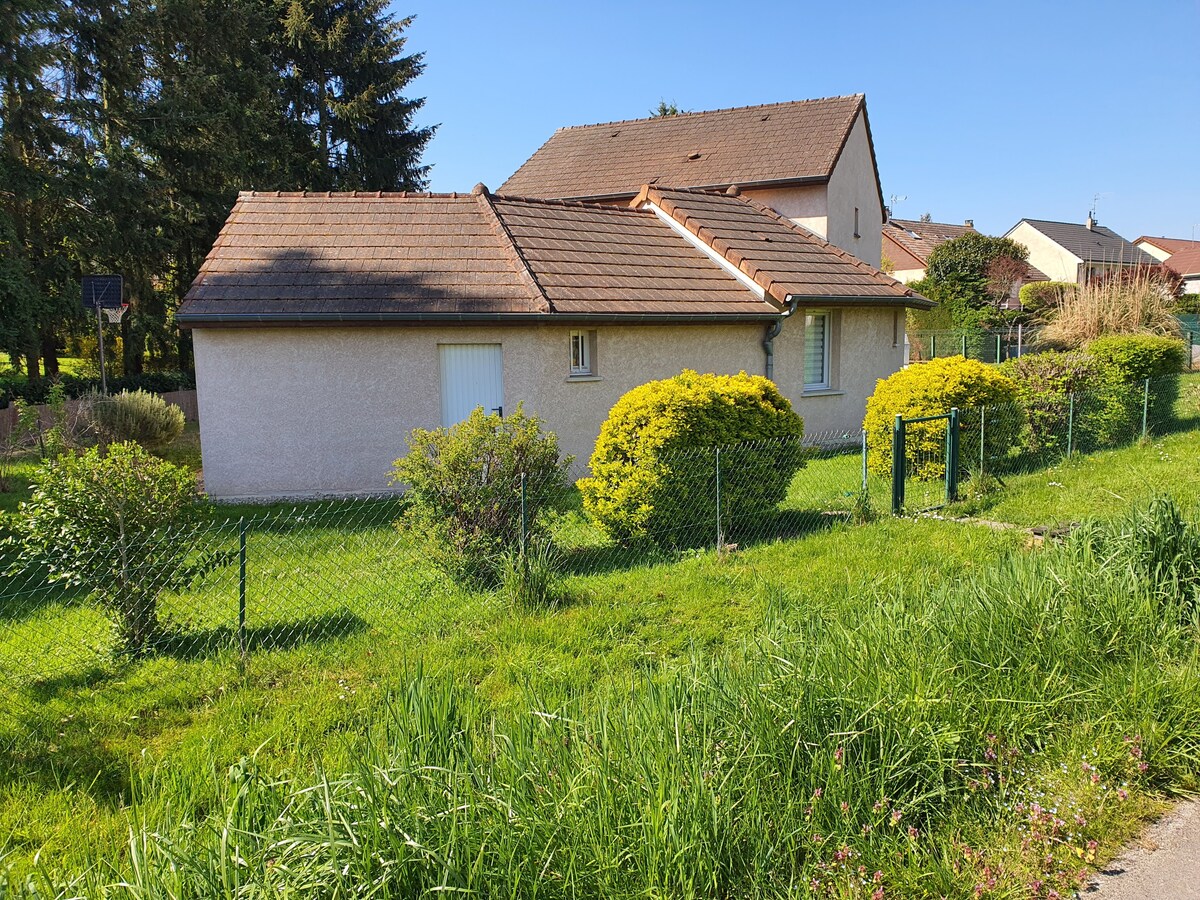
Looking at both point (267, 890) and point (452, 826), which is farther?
point (452, 826)

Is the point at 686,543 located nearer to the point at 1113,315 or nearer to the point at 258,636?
the point at 258,636

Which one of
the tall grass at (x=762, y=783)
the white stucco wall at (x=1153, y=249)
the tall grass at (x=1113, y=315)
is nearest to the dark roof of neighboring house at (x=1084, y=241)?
the white stucco wall at (x=1153, y=249)

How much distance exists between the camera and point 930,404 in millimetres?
12305

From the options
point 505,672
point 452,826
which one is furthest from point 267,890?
point 505,672

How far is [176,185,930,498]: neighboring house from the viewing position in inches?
518

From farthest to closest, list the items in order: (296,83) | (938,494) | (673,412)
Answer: (296,83), (938,494), (673,412)

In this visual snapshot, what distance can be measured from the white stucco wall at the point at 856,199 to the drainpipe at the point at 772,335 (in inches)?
343

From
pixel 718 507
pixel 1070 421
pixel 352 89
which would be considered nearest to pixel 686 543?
pixel 718 507

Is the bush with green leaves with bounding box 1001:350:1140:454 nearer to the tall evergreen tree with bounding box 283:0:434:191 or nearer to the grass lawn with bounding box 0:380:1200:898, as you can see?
the grass lawn with bounding box 0:380:1200:898

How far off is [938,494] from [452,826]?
959cm

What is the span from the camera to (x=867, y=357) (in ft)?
60.2

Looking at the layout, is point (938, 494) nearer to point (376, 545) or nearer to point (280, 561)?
point (376, 545)

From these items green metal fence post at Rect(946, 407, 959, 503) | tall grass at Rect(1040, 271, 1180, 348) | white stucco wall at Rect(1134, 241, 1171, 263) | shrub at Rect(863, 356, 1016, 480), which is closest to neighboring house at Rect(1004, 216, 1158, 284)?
white stucco wall at Rect(1134, 241, 1171, 263)

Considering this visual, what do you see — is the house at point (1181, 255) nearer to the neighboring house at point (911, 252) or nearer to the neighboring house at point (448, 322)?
the neighboring house at point (911, 252)
